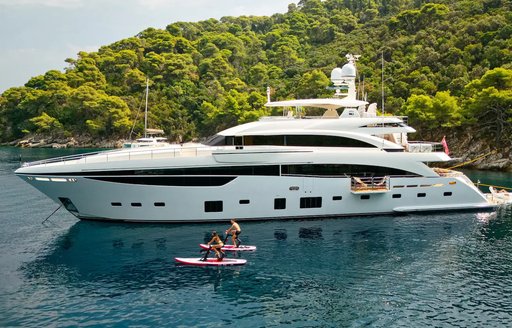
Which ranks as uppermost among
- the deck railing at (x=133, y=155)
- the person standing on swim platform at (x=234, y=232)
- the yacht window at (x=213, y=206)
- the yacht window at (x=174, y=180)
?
the deck railing at (x=133, y=155)

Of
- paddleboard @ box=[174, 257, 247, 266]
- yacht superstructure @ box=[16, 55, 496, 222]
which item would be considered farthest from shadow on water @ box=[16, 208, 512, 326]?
yacht superstructure @ box=[16, 55, 496, 222]

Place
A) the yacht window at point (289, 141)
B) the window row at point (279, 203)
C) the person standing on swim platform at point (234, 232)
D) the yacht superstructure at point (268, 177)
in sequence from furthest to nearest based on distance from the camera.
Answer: the yacht window at point (289, 141) → the window row at point (279, 203) → the yacht superstructure at point (268, 177) → the person standing on swim platform at point (234, 232)

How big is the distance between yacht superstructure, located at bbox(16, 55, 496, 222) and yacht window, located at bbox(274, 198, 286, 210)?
0.18 feet

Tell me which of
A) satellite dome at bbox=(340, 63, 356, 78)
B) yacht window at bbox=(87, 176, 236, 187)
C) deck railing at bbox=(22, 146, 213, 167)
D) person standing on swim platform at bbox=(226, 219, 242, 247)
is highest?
satellite dome at bbox=(340, 63, 356, 78)

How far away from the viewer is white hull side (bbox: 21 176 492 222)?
2286 cm

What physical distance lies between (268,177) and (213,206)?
335cm

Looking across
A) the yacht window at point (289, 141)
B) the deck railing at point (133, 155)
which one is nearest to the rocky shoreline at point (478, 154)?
the yacht window at point (289, 141)

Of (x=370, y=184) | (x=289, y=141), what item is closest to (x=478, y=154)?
(x=370, y=184)

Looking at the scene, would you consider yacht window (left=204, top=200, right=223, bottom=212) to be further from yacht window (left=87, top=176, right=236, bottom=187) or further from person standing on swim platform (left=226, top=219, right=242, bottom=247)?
person standing on swim platform (left=226, top=219, right=242, bottom=247)

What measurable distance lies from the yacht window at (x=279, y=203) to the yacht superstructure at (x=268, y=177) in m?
0.06

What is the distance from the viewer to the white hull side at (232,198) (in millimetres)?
22859

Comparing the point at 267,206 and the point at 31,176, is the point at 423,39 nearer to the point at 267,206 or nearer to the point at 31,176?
the point at 267,206

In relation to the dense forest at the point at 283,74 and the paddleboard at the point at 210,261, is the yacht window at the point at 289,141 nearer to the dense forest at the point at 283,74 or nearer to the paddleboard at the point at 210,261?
the paddleboard at the point at 210,261

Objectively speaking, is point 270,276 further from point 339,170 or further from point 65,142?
point 65,142
